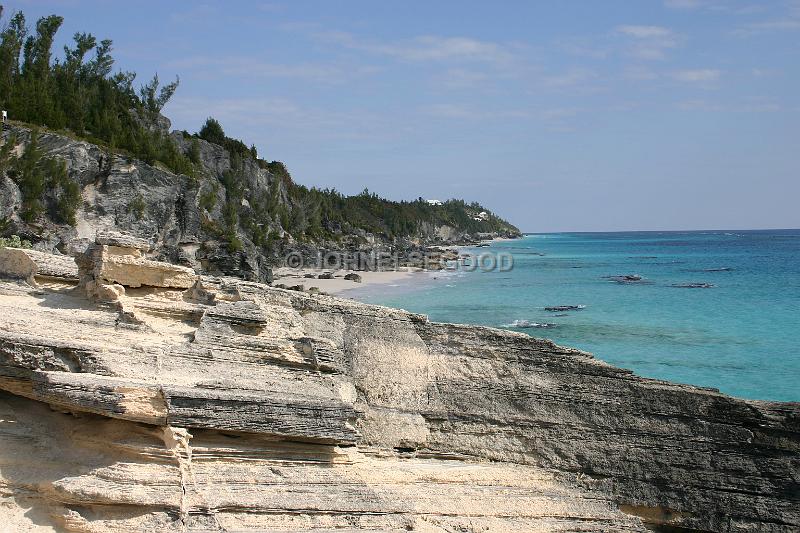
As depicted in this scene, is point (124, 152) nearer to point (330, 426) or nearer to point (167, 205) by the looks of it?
point (167, 205)

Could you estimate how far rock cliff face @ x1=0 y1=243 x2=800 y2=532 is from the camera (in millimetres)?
7434

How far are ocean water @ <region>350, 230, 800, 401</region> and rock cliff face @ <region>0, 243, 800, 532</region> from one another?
1483 centimetres

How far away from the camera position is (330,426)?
8234 mm

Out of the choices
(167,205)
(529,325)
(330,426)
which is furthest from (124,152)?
(330,426)

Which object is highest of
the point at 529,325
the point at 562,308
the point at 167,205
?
the point at 167,205

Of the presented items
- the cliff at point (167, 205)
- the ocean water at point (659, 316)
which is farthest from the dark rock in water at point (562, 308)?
the cliff at point (167, 205)

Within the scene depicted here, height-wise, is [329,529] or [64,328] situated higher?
[64,328]

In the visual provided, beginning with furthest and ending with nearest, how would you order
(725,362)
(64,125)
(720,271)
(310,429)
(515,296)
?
(720,271) < (515,296) < (64,125) < (725,362) < (310,429)

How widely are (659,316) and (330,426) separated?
35632 millimetres

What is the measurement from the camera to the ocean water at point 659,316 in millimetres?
26125

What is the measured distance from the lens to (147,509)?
7.14 metres

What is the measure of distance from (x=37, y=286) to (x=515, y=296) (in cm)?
4180

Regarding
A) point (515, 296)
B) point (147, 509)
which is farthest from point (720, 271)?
point (147, 509)

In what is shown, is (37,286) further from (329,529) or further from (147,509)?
(329,529)
